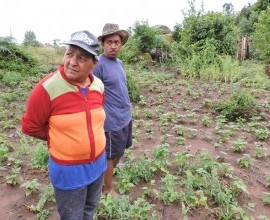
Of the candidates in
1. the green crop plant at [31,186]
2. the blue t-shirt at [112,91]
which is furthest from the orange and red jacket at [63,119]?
the green crop plant at [31,186]

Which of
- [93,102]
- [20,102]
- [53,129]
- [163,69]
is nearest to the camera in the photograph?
[53,129]

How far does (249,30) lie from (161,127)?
58.2 feet

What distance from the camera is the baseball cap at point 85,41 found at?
1933 millimetres

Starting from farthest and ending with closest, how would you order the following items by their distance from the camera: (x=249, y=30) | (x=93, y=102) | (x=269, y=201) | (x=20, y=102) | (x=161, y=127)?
1. (x=249, y=30)
2. (x=20, y=102)
3. (x=161, y=127)
4. (x=269, y=201)
5. (x=93, y=102)

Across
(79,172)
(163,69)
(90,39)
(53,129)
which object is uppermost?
(90,39)

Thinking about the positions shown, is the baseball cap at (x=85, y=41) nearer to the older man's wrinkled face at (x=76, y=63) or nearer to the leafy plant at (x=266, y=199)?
the older man's wrinkled face at (x=76, y=63)

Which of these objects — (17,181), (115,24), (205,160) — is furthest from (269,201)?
(17,181)

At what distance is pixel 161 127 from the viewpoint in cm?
547

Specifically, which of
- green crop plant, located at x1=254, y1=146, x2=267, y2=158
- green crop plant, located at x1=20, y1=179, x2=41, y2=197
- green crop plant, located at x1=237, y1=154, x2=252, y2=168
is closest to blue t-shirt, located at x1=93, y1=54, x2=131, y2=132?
green crop plant, located at x1=20, y1=179, x2=41, y2=197

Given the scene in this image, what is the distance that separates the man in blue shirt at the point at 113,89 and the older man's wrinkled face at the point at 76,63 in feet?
2.96

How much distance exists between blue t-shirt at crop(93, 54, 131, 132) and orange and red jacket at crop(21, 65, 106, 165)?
2.82ft

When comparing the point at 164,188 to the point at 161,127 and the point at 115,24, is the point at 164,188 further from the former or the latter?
the point at 161,127

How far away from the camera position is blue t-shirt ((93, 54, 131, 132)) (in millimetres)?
2922

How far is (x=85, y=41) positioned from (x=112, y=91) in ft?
3.47
